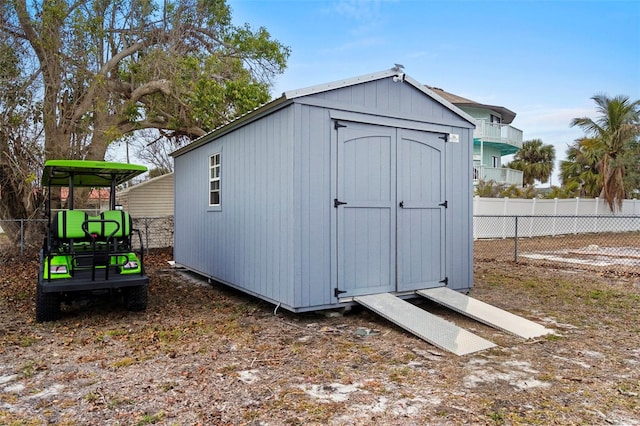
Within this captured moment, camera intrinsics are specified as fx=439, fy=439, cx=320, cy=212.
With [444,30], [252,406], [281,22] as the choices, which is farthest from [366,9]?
[252,406]

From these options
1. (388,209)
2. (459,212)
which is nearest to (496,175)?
(459,212)

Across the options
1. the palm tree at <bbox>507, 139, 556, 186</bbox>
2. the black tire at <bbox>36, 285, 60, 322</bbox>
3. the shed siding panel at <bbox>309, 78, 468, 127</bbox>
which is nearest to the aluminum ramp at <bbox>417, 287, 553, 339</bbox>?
the shed siding panel at <bbox>309, 78, 468, 127</bbox>

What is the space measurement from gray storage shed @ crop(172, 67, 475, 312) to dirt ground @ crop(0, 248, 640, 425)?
1.72 feet

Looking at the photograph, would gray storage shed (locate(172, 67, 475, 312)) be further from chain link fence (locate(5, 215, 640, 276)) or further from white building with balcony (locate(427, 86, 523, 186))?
white building with balcony (locate(427, 86, 523, 186))

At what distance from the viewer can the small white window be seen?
7057 millimetres

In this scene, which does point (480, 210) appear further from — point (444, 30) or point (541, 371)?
point (541, 371)

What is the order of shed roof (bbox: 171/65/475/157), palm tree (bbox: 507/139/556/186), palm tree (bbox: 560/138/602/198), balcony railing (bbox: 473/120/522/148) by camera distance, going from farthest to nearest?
palm tree (bbox: 507/139/556/186)
balcony railing (bbox: 473/120/522/148)
palm tree (bbox: 560/138/602/198)
shed roof (bbox: 171/65/475/157)

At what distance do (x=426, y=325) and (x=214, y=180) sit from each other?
4235 millimetres

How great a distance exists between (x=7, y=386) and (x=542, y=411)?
3636 millimetres

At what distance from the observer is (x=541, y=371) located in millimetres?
3439

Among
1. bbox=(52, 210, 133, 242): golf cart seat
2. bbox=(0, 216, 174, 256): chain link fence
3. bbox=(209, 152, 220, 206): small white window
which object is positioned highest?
bbox=(209, 152, 220, 206): small white window

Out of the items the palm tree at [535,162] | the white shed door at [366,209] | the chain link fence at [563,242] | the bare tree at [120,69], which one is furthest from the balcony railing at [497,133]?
the white shed door at [366,209]

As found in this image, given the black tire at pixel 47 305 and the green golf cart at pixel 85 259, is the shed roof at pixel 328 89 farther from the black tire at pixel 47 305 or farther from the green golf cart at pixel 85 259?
the black tire at pixel 47 305

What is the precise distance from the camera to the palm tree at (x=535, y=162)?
2870 cm
